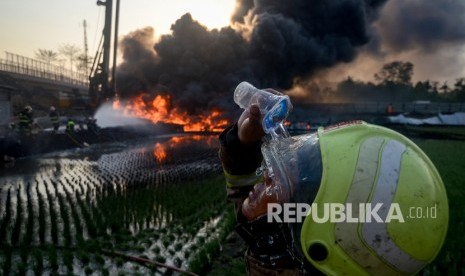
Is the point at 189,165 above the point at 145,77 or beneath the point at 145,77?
beneath

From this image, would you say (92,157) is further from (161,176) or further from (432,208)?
(432,208)

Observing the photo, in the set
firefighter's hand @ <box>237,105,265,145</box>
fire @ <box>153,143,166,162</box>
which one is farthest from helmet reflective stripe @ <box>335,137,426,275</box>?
fire @ <box>153,143,166,162</box>

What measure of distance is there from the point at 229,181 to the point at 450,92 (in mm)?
67736

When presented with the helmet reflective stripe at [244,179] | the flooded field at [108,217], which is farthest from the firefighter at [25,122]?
the helmet reflective stripe at [244,179]

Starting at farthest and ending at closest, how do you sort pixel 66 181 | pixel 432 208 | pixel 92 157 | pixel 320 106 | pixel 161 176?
1. pixel 320 106
2. pixel 92 157
3. pixel 161 176
4. pixel 66 181
5. pixel 432 208

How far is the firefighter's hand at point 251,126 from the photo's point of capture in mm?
1783

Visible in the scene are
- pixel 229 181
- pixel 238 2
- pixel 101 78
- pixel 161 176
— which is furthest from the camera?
pixel 238 2

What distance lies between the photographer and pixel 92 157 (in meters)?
18.7

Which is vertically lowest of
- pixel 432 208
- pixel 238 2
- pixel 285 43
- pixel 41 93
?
pixel 432 208

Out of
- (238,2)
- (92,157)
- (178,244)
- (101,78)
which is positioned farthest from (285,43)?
(178,244)

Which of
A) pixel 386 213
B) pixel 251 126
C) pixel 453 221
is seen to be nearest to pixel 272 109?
pixel 251 126

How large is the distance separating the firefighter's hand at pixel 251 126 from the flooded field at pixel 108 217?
3.74 meters

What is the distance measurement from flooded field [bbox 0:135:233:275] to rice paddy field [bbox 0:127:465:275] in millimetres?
16

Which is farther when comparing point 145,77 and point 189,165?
point 145,77
